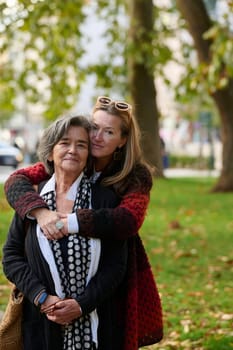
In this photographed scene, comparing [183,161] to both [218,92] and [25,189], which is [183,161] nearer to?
[218,92]

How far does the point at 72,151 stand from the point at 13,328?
910 mm

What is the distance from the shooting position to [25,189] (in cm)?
366

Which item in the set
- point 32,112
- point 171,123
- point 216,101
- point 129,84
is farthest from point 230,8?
point 32,112

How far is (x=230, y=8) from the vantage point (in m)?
10.6

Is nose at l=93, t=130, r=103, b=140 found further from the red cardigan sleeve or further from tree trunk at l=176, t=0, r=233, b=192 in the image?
tree trunk at l=176, t=0, r=233, b=192

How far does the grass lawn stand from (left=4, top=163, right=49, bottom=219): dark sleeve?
98.8 inches

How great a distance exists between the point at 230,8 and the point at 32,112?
59.4m

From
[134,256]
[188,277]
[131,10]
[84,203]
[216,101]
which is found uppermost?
[131,10]

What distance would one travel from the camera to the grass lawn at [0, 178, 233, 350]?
247 inches

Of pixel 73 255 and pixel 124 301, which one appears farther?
pixel 124 301

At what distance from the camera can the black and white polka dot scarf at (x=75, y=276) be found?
348 centimetres

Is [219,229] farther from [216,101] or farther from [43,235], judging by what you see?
[43,235]

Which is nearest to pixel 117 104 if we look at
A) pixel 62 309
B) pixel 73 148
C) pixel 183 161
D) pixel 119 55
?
pixel 73 148

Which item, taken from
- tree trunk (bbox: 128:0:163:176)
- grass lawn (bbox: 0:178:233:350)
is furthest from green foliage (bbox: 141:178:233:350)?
tree trunk (bbox: 128:0:163:176)
